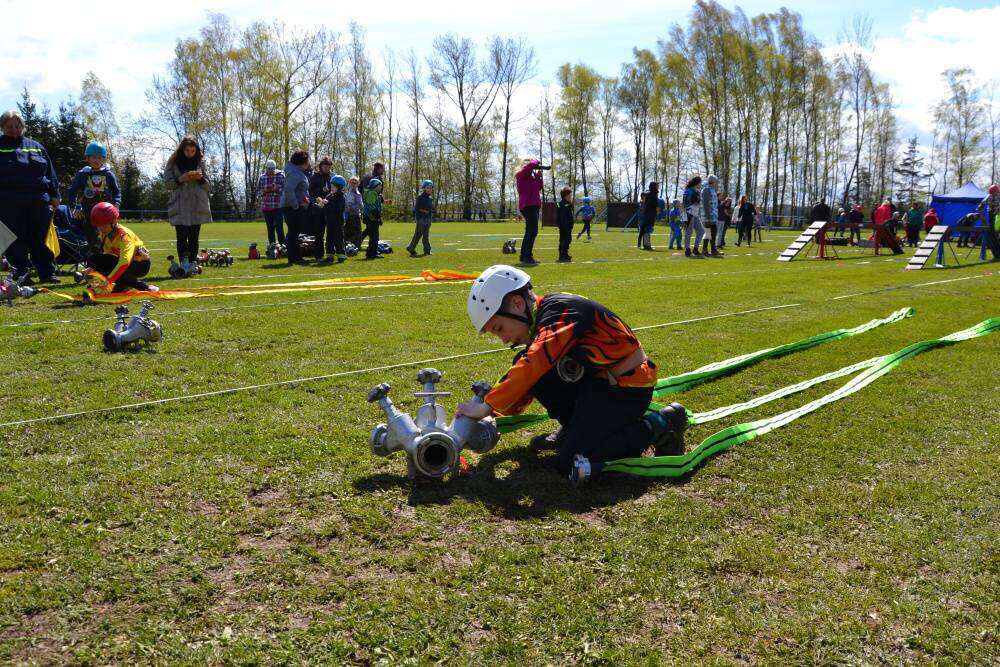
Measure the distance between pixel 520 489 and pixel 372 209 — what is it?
572 inches

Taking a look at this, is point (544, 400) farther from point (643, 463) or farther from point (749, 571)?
point (749, 571)

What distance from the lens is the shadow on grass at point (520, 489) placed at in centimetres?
367

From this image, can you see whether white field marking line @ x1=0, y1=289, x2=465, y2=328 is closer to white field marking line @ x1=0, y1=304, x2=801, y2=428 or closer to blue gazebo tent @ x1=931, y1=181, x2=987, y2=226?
white field marking line @ x1=0, y1=304, x2=801, y2=428

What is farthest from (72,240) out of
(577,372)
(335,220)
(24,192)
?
(577,372)

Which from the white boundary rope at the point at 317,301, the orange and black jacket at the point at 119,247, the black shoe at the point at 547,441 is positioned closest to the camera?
the black shoe at the point at 547,441

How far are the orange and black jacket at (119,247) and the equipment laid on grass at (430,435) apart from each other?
7.55 meters

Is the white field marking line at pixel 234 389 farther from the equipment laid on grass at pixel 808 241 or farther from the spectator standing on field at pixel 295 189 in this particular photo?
the equipment laid on grass at pixel 808 241

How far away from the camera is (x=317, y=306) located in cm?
961

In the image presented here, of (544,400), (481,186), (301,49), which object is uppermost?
(301,49)

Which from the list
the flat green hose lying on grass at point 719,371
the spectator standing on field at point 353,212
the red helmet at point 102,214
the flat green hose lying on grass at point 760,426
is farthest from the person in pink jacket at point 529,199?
the flat green hose lying on grass at point 760,426

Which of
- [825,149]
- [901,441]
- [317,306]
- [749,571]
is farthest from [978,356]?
[825,149]

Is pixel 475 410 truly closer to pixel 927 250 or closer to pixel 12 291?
pixel 12 291

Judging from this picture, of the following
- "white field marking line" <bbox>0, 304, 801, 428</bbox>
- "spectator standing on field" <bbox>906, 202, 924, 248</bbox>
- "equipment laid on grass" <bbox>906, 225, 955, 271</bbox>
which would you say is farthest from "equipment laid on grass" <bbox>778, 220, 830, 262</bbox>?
"white field marking line" <bbox>0, 304, 801, 428</bbox>

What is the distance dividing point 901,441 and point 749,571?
2328 millimetres
